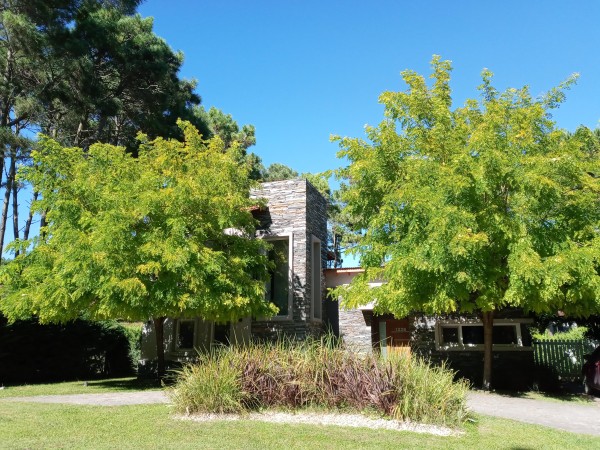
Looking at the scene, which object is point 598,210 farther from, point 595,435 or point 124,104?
point 124,104

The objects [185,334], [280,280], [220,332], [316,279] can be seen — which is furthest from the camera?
[316,279]

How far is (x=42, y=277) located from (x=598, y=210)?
13.4 meters

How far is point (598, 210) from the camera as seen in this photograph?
437 inches

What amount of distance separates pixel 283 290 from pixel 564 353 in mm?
10456

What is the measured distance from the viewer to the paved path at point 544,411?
8.51 m

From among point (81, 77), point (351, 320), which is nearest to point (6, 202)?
point (81, 77)

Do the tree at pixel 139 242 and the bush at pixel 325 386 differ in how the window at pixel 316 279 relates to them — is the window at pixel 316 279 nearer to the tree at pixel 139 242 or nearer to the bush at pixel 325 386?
the tree at pixel 139 242

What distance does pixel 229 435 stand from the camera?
6.88m

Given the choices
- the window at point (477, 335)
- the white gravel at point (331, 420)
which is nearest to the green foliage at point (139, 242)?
the white gravel at point (331, 420)

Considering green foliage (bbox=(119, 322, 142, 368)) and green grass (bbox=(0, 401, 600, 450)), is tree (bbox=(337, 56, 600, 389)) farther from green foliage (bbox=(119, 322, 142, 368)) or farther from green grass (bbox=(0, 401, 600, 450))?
green foliage (bbox=(119, 322, 142, 368))

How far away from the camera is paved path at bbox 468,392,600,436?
27.9ft

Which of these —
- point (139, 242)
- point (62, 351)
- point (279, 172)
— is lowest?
point (62, 351)

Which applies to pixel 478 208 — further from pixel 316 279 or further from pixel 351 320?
pixel 351 320

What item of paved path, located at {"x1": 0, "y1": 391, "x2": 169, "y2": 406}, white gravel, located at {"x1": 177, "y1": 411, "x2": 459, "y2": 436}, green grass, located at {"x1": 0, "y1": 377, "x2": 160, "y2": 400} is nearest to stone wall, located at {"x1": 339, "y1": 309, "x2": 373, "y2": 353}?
green grass, located at {"x1": 0, "y1": 377, "x2": 160, "y2": 400}
